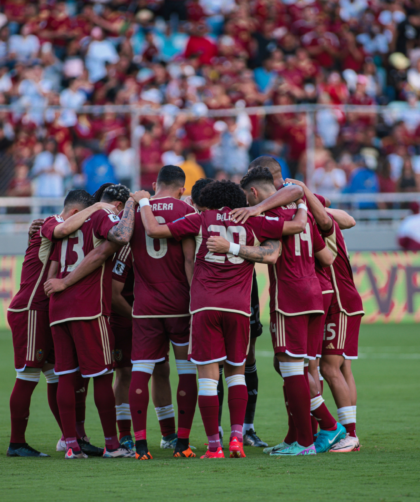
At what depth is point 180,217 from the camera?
5.79 metres

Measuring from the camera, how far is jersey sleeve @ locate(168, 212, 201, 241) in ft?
18.2

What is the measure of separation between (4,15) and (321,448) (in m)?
16.5

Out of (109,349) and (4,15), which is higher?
(4,15)

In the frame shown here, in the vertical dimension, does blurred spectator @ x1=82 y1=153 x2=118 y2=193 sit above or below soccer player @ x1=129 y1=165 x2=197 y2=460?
above

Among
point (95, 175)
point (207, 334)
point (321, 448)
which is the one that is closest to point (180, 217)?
point (207, 334)

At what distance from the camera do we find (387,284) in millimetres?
15648

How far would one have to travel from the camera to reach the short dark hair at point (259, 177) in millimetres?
5828

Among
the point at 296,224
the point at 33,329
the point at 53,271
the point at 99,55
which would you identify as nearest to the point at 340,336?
the point at 296,224

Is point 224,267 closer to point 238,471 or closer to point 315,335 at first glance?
point 315,335

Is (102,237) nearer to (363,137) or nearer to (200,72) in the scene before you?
(363,137)

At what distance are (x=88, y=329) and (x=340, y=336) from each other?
201 cm

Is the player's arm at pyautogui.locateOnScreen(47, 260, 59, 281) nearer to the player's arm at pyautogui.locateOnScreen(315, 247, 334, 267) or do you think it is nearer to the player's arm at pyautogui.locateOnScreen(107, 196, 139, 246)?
the player's arm at pyautogui.locateOnScreen(107, 196, 139, 246)

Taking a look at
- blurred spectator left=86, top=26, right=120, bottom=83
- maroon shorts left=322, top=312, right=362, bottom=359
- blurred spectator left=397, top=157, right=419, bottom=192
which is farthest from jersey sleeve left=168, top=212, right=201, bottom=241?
blurred spectator left=86, top=26, right=120, bottom=83

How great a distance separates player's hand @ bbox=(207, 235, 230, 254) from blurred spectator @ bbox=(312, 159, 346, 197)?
935cm
